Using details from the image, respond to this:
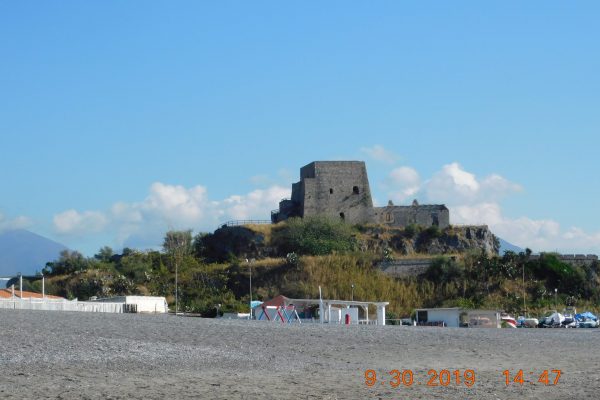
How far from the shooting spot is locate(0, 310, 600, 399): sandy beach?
1684cm

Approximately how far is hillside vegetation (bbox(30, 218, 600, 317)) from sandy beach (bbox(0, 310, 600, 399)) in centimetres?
2924

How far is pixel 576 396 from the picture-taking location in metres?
18.2

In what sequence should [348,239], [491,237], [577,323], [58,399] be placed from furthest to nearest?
[491,237], [348,239], [577,323], [58,399]

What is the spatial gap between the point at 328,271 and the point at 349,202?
33.0ft

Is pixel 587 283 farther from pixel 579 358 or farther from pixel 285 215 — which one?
pixel 579 358

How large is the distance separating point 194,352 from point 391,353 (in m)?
5.35

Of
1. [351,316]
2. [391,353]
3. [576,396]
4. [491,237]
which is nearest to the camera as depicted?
[576,396]

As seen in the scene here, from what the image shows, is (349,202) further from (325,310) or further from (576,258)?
(325,310)

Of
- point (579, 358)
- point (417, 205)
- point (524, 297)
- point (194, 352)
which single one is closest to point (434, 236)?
point (417, 205)

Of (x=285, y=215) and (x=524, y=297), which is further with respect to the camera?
(x=285, y=215)
